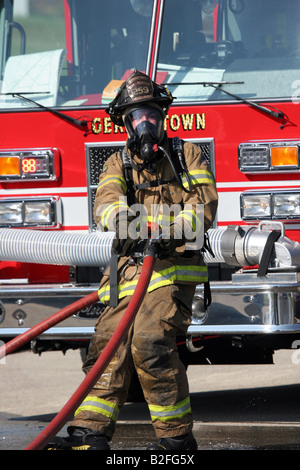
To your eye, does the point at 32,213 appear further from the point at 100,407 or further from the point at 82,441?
the point at 82,441

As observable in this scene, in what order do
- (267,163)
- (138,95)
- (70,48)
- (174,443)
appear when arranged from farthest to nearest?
(70,48) → (267,163) → (138,95) → (174,443)

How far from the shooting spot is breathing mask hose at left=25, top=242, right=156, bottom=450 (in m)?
3.95

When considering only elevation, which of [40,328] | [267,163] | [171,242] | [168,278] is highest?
[267,163]

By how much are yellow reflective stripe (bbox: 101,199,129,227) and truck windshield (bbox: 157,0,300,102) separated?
60.3 inches

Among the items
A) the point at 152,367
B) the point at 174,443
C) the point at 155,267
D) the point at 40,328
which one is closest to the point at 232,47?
the point at 155,267

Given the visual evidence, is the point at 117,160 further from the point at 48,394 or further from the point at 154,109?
the point at 48,394

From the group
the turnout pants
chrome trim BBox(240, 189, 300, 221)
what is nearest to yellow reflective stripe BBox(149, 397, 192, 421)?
the turnout pants

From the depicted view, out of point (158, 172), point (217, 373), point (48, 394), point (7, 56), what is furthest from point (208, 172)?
point (217, 373)

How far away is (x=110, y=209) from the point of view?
15.4 feet

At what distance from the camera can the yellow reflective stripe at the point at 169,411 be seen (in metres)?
4.51

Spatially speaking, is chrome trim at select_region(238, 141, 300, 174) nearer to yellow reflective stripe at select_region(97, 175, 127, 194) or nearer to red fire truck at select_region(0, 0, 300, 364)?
red fire truck at select_region(0, 0, 300, 364)

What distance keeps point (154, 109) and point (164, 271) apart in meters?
0.85

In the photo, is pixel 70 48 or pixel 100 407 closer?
pixel 100 407

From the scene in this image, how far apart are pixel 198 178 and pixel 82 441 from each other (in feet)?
4.61
